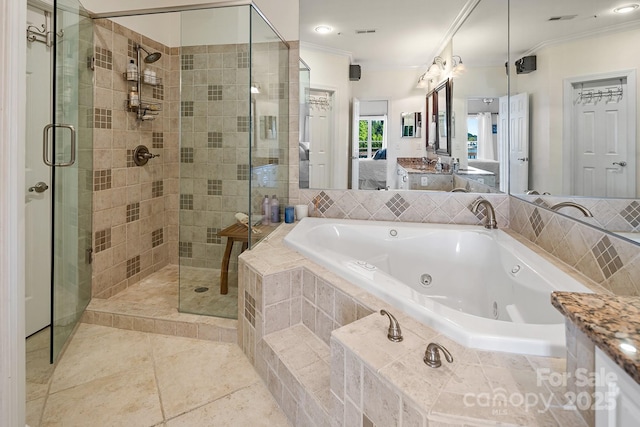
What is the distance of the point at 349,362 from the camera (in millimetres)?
1008

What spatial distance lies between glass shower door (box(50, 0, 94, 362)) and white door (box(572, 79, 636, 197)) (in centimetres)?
256

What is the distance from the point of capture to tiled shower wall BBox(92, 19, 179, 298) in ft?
8.16

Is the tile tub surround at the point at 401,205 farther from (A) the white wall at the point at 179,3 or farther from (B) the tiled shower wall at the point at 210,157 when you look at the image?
(A) the white wall at the point at 179,3

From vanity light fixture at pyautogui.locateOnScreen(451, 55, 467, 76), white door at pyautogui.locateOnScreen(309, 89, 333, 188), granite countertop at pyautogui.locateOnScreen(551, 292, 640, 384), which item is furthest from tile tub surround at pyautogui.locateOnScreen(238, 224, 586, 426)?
vanity light fixture at pyautogui.locateOnScreen(451, 55, 467, 76)

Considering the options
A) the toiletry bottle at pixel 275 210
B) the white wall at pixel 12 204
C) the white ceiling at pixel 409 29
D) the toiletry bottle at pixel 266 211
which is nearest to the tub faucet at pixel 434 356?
the white wall at pixel 12 204

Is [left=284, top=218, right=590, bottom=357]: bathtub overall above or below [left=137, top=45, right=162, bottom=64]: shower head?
→ below

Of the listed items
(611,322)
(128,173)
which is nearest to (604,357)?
(611,322)

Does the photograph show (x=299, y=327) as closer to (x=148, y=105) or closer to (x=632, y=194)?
(x=632, y=194)

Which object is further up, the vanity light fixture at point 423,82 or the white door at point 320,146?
the vanity light fixture at point 423,82

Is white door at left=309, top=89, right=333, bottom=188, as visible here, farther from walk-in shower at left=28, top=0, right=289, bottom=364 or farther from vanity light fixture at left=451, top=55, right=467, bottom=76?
vanity light fixture at left=451, top=55, right=467, bottom=76

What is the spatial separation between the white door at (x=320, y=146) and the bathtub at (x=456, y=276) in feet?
1.30

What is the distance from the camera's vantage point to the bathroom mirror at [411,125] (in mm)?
2650

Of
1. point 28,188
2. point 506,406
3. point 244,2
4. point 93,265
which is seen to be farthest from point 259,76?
point 506,406

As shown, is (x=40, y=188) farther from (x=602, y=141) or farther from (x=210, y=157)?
(x=602, y=141)
